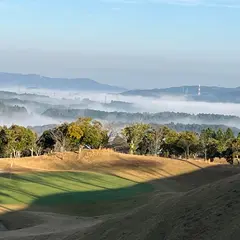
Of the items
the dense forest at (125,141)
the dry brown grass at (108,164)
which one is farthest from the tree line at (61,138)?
the dry brown grass at (108,164)

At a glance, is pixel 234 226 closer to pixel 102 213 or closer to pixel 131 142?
pixel 102 213

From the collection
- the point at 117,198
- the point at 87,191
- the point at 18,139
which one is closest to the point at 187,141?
the point at 18,139

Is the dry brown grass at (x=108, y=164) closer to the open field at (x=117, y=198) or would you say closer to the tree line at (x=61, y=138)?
the open field at (x=117, y=198)

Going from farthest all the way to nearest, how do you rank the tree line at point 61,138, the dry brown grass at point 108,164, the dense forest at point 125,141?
the dense forest at point 125,141
the tree line at point 61,138
the dry brown grass at point 108,164

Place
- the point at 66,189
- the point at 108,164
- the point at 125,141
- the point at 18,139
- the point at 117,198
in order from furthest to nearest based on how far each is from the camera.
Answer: the point at 125,141, the point at 18,139, the point at 108,164, the point at 66,189, the point at 117,198

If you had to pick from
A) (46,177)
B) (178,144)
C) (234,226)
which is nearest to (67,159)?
(46,177)

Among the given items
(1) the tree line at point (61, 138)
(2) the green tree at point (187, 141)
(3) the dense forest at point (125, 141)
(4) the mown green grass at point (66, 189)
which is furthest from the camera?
(2) the green tree at point (187, 141)

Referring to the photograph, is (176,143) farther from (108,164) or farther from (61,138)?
(108,164)

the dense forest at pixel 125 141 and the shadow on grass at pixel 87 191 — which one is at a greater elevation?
→ the dense forest at pixel 125 141
